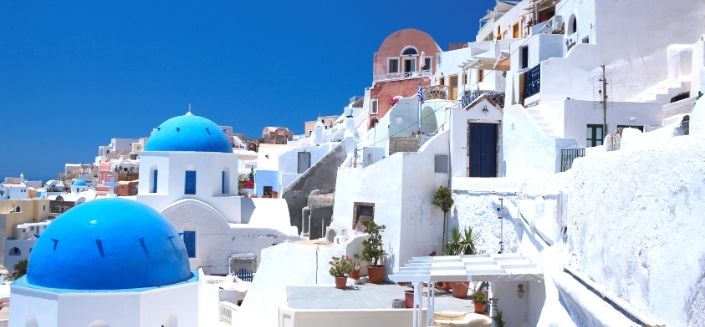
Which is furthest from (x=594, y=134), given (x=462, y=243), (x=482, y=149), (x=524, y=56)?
(x=524, y=56)

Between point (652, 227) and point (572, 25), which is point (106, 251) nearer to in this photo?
point (652, 227)

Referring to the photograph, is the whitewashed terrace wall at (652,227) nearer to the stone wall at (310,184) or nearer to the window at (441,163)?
the window at (441,163)

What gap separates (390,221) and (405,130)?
9056 millimetres

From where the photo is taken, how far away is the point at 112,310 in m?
8.77

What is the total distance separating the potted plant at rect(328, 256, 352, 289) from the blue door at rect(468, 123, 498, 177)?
3892 millimetres

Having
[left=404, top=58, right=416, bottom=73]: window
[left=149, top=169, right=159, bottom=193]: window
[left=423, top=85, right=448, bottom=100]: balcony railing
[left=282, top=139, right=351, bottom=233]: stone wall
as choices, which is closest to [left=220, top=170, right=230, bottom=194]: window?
[left=149, top=169, right=159, bottom=193]: window

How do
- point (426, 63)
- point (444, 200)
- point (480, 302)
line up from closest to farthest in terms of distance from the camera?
point (480, 302)
point (444, 200)
point (426, 63)

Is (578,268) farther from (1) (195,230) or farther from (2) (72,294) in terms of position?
(1) (195,230)

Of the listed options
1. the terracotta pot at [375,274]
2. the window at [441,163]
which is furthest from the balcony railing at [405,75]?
the terracotta pot at [375,274]

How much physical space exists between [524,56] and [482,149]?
4760 mm

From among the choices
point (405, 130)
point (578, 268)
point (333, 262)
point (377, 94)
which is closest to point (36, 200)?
point (377, 94)

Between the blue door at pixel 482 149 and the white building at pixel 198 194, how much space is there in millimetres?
7126

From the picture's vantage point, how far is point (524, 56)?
762 inches

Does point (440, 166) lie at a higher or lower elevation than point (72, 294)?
higher
